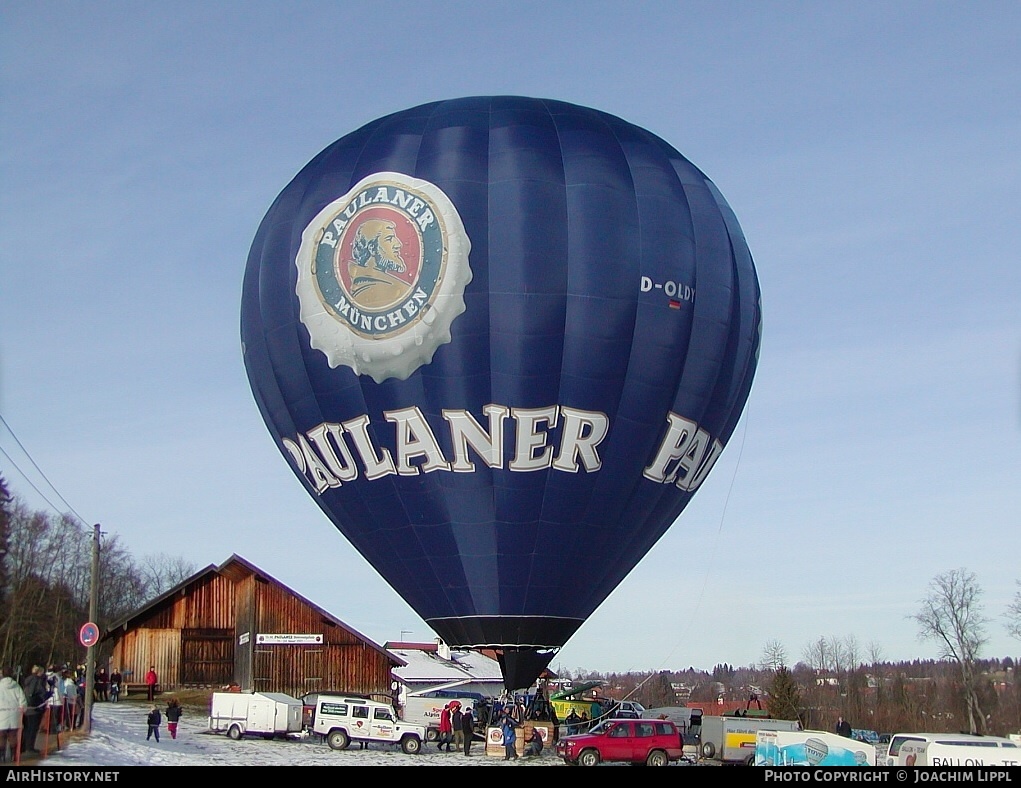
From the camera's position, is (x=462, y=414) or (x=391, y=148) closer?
(x=462, y=414)

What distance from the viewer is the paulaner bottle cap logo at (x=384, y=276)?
98.0 ft

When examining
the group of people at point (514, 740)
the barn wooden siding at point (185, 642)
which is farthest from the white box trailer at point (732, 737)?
the barn wooden siding at point (185, 642)

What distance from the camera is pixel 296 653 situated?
155 feet

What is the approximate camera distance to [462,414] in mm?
29766

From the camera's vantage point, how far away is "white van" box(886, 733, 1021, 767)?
25.5 meters

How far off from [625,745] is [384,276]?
12.4 m

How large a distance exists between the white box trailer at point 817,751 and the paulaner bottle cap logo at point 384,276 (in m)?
11.7

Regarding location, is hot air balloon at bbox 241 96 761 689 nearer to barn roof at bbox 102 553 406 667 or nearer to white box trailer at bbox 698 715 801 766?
white box trailer at bbox 698 715 801 766

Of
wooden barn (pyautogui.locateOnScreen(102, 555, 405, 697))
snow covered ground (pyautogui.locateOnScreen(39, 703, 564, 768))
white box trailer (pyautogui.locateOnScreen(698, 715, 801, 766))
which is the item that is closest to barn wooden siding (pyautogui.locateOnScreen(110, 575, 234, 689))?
wooden barn (pyautogui.locateOnScreen(102, 555, 405, 697))

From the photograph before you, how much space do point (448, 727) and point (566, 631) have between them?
4.24 metres

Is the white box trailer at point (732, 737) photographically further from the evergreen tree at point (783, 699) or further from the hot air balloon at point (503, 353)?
the evergreen tree at point (783, 699)

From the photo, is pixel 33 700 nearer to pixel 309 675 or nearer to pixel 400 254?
pixel 400 254
